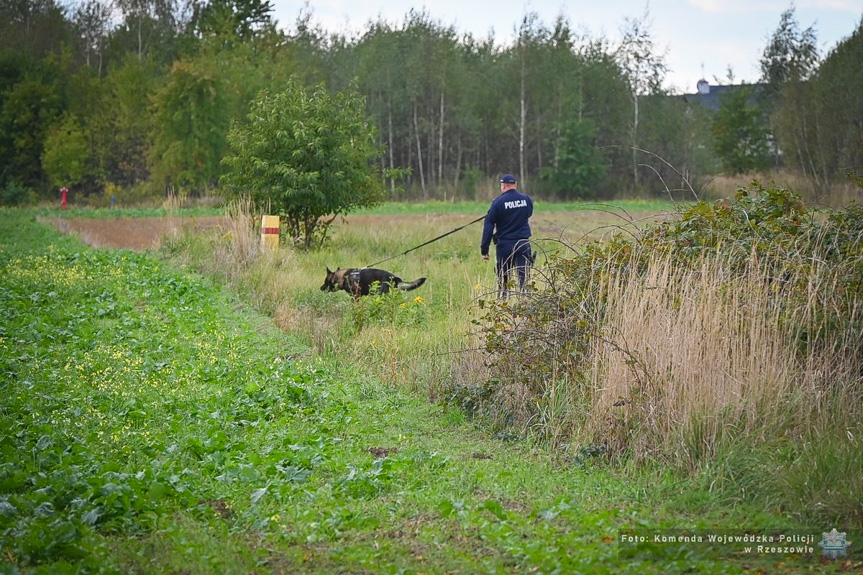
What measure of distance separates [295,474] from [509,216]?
7824 millimetres

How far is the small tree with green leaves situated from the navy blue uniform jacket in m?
8.44

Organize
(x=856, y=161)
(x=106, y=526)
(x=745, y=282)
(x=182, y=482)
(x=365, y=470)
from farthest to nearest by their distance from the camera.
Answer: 1. (x=856, y=161)
2. (x=745, y=282)
3. (x=365, y=470)
4. (x=182, y=482)
5. (x=106, y=526)

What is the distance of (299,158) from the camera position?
21.6 m

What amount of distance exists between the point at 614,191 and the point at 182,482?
186 ft

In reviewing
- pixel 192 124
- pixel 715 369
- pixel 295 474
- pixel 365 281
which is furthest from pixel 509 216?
pixel 192 124

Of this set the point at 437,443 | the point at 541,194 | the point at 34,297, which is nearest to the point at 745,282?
the point at 437,443

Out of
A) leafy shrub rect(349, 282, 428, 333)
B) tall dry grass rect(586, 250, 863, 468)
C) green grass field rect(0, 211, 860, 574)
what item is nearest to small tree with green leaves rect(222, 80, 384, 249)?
leafy shrub rect(349, 282, 428, 333)

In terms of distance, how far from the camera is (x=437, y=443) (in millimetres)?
7598

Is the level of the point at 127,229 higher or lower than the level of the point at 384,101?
lower

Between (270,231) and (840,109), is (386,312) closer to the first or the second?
(270,231)

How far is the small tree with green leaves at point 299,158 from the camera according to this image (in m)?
21.5

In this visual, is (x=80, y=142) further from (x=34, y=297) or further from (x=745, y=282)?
(x=745, y=282)

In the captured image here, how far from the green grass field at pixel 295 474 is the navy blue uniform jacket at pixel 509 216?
1.71m

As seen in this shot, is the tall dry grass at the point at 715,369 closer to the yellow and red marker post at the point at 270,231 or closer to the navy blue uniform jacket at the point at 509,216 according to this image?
the navy blue uniform jacket at the point at 509,216
